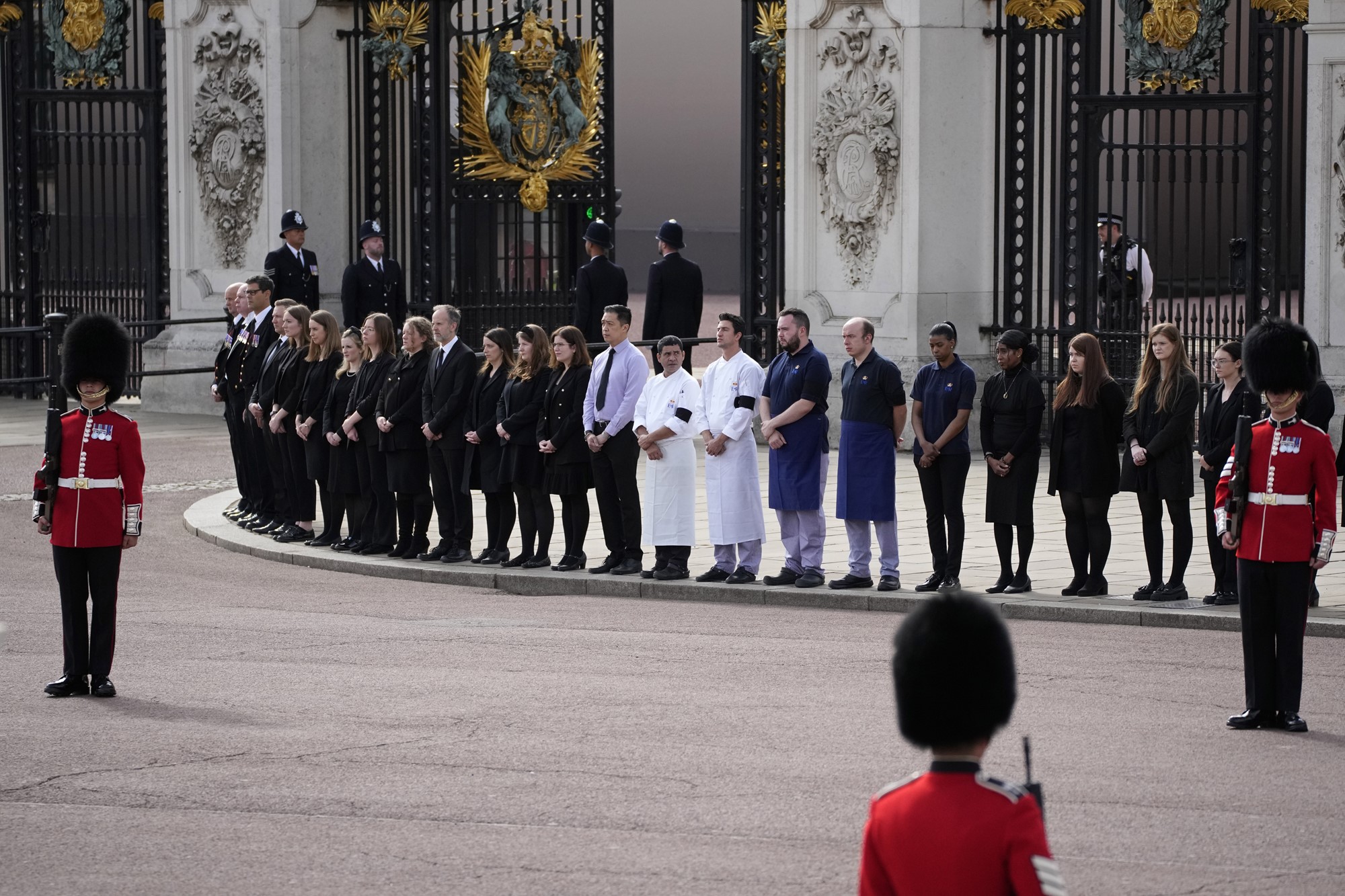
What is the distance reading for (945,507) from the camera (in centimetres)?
1284

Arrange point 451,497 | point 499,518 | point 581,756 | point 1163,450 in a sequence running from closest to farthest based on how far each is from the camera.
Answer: point 581,756
point 1163,450
point 499,518
point 451,497

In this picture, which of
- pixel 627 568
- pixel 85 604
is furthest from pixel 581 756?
pixel 627 568

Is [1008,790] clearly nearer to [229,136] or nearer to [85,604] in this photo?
[85,604]

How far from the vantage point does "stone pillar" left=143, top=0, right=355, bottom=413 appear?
22.9 meters

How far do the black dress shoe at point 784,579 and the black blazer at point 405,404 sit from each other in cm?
272

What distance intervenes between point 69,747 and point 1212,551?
20.7 feet

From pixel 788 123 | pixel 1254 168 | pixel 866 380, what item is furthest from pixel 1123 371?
pixel 866 380

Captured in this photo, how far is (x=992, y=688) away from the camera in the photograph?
4.01 metres

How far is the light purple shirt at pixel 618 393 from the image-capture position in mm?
13609

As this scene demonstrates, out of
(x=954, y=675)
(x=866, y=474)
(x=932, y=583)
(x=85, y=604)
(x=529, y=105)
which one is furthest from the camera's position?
→ (x=529, y=105)

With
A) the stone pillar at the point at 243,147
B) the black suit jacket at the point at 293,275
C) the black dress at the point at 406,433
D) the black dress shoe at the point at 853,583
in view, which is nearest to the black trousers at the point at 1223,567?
the black dress shoe at the point at 853,583

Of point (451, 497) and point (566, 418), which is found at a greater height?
point (566, 418)

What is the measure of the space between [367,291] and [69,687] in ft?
39.3

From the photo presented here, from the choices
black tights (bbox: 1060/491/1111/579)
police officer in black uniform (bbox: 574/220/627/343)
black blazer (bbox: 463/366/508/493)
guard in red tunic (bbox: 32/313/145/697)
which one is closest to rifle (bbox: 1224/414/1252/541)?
black tights (bbox: 1060/491/1111/579)
